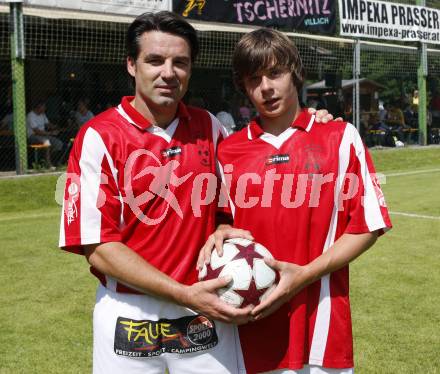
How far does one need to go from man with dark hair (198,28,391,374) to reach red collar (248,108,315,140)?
0.01m

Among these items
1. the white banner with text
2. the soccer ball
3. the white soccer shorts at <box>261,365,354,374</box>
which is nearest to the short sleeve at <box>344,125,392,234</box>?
the soccer ball

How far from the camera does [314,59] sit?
62.5 ft

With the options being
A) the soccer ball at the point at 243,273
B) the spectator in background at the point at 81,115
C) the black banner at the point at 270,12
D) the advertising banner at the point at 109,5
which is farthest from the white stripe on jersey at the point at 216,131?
the spectator in background at the point at 81,115

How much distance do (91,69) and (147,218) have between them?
16.0 m

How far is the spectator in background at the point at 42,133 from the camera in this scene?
496 inches

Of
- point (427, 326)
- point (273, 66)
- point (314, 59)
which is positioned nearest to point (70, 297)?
point (427, 326)

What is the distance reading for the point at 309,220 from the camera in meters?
2.61

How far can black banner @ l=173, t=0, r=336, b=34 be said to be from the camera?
14.7 m

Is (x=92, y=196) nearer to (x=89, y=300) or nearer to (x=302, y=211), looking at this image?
(x=302, y=211)

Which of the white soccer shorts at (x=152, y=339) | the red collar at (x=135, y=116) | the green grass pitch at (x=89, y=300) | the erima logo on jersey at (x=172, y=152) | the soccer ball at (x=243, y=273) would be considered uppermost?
the red collar at (x=135, y=116)

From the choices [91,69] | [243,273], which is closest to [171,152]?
[243,273]

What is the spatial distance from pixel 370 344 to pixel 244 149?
8.70 feet

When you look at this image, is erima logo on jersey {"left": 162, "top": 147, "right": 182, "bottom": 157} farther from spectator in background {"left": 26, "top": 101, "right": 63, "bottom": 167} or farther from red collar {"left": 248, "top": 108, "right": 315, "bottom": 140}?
spectator in background {"left": 26, "top": 101, "right": 63, "bottom": 167}

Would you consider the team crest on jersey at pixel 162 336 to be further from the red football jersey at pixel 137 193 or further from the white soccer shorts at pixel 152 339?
the red football jersey at pixel 137 193
